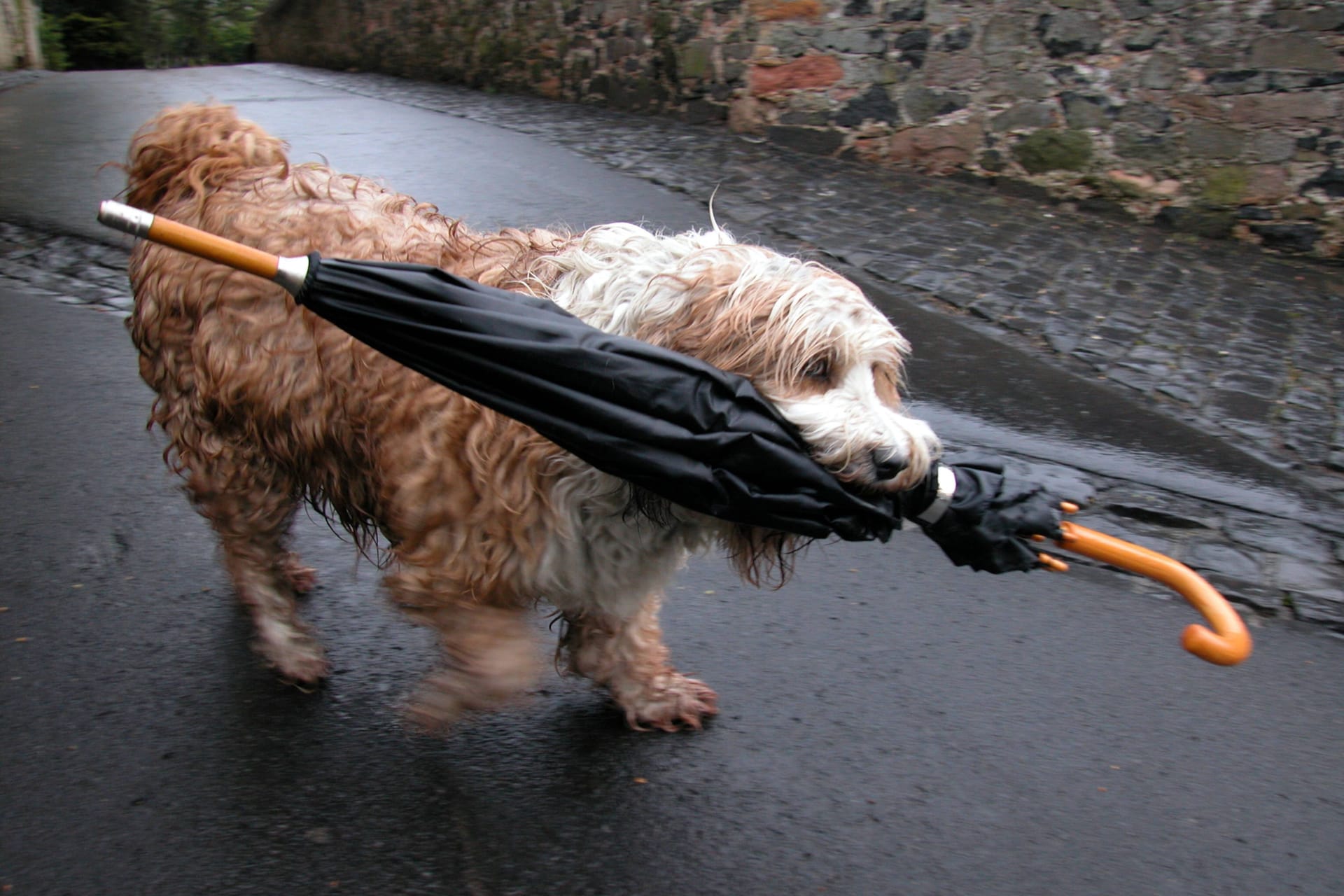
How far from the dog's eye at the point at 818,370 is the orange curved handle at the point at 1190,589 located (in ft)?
2.11

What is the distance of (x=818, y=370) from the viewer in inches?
101

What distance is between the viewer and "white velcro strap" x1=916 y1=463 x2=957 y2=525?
267cm

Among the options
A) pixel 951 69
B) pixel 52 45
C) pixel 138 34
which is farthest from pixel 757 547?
pixel 138 34

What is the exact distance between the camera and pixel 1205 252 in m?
8.31

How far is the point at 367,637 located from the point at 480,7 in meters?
9.97

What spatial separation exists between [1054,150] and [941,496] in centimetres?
704

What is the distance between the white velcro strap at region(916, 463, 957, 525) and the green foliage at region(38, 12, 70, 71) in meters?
16.7

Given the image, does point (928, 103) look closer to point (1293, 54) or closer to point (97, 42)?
A: point (1293, 54)

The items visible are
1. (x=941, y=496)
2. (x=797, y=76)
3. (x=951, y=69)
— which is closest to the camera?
(x=941, y=496)

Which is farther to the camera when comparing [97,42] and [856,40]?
[97,42]

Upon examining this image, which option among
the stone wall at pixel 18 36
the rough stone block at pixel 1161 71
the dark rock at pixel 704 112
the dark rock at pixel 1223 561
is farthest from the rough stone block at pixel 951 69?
the stone wall at pixel 18 36

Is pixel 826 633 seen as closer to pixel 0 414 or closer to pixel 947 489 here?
pixel 947 489

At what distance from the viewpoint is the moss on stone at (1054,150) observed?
348 inches

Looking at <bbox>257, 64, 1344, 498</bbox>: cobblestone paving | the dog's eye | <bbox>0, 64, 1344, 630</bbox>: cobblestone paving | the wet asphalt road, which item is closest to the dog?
the dog's eye
